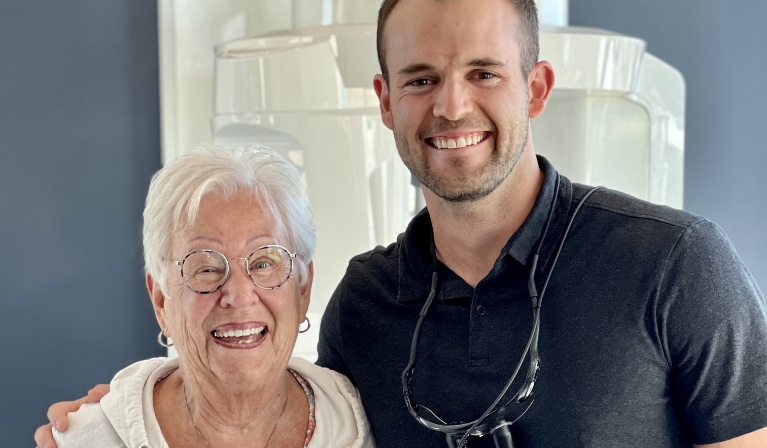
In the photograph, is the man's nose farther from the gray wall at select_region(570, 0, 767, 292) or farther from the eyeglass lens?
the gray wall at select_region(570, 0, 767, 292)

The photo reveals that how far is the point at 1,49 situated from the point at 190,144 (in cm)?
51

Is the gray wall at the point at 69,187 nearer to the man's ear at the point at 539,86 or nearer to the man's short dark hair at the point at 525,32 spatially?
the man's short dark hair at the point at 525,32

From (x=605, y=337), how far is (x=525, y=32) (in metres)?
0.47

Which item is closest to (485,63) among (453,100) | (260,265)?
(453,100)

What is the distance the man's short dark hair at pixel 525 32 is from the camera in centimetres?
130

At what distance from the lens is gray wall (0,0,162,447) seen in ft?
7.08

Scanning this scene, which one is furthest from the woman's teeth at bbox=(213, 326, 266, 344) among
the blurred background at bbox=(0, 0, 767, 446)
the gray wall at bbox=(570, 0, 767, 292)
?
the gray wall at bbox=(570, 0, 767, 292)

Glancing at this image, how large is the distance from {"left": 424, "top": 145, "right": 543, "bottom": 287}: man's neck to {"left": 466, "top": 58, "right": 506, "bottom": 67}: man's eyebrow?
0.14 metres

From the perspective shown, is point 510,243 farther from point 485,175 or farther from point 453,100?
point 453,100

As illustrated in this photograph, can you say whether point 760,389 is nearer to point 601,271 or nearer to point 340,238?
point 601,271

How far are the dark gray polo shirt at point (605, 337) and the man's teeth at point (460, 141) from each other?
0.43 feet

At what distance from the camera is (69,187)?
2188 mm

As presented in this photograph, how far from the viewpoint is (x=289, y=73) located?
6.01 feet

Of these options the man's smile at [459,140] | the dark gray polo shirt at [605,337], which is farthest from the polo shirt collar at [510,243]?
the man's smile at [459,140]
